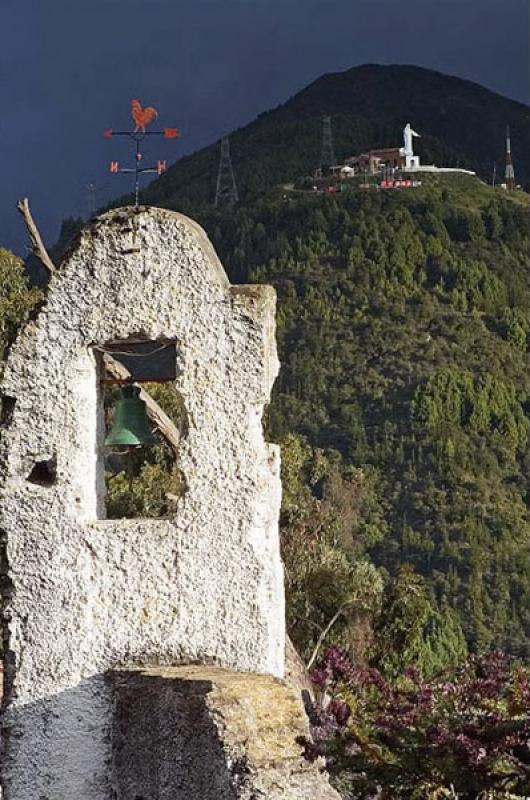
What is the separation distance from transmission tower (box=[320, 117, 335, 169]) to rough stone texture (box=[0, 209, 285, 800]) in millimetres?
62357

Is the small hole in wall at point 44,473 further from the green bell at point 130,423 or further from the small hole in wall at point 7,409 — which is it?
the green bell at point 130,423

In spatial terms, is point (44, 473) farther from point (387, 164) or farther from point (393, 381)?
point (387, 164)

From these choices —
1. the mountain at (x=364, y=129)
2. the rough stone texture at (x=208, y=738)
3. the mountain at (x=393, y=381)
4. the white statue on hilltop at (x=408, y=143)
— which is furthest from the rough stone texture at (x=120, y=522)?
the white statue on hilltop at (x=408, y=143)

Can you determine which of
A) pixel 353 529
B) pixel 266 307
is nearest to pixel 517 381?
pixel 353 529

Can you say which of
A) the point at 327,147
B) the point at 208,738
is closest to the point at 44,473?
the point at 208,738

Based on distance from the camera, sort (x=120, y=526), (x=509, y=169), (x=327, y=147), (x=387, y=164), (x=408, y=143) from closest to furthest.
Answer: (x=120, y=526) < (x=387, y=164) < (x=408, y=143) < (x=327, y=147) < (x=509, y=169)

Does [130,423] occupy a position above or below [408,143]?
below

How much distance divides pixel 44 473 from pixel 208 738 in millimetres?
1427

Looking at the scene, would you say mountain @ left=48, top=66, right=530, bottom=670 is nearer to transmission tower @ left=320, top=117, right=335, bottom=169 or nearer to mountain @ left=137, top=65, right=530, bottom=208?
mountain @ left=137, top=65, right=530, bottom=208

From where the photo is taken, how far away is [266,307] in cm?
648

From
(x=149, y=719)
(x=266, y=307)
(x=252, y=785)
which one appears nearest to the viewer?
(x=252, y=785)

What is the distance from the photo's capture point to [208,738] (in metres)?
5.77

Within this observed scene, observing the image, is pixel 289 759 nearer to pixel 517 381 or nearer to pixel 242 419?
pixel 242 419

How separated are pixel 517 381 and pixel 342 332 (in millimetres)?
6296
